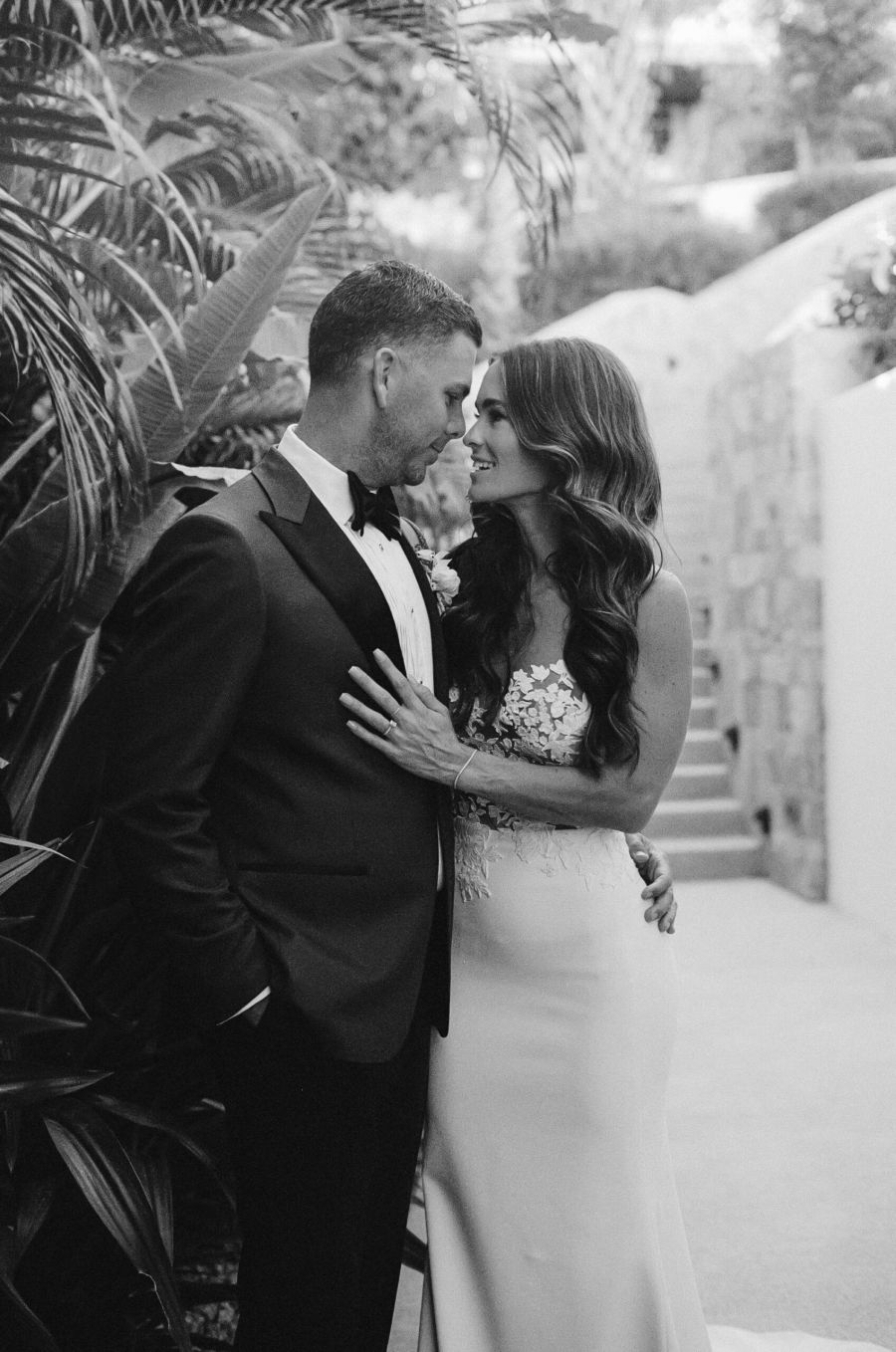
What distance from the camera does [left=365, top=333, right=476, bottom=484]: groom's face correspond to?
6.70 ft

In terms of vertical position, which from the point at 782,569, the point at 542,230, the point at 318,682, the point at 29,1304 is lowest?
the point at 782,569

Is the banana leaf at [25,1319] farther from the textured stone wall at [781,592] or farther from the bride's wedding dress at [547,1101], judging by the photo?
the textured stone wall at [781,592]

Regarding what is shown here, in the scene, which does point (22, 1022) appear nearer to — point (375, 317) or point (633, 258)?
point (375, 317)

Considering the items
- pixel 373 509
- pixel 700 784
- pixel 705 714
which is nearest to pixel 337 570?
pixel 373 509

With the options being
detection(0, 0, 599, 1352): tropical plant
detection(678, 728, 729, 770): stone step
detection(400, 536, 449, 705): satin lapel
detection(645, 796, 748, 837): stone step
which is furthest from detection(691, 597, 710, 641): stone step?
detection(400, 536, 449, 705): satin lapel

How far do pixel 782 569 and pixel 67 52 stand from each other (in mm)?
6188

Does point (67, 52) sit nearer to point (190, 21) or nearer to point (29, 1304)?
point (190, 21)

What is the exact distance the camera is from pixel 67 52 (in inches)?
120

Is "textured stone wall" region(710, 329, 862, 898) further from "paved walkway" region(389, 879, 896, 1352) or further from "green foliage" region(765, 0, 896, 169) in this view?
"green foliage" region(765, 0, 896, 169)

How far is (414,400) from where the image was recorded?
2.06m

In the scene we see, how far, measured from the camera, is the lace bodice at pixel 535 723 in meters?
2.37

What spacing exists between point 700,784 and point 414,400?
7.47 m

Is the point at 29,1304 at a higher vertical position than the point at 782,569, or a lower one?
higher

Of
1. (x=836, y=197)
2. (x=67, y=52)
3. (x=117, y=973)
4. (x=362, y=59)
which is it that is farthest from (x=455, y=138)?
(x=117, y=973)
